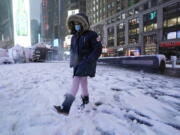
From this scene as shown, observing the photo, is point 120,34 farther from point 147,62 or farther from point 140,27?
point 147,62

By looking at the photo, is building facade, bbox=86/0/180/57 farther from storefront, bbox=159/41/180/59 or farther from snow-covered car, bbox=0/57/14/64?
snow-covered car, bbox=0/57/14/64

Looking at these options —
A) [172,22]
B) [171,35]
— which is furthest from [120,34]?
[171,35]

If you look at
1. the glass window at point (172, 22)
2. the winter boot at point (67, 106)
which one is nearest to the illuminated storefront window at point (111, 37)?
the glass window at point (172, 22)

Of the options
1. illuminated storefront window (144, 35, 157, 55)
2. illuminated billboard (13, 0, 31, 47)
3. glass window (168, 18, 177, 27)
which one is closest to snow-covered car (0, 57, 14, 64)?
illuminated storefront window (144, 35, 157, 55)

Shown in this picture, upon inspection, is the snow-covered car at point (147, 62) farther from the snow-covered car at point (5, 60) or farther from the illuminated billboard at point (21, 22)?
the illuminated billboard at point (21, 22)

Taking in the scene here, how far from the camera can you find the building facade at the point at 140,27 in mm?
35906

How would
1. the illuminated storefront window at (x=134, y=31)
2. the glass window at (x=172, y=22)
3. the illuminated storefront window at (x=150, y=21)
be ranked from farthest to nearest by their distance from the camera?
the illuminated storefront window at (x=134, y=31) < the illuminated storefront window at (x=150, y=21) < the glass window at (x=172, y=22)

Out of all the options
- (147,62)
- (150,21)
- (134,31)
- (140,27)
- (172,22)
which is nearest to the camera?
(147,62)

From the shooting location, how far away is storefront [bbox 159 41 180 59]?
111 ft

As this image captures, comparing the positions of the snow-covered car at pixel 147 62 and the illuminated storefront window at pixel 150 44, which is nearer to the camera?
the snow-covered car at pixel 147 62

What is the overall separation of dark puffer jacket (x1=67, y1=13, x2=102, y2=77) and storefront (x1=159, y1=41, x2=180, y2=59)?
3595 centimetres

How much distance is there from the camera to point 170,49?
35500mm

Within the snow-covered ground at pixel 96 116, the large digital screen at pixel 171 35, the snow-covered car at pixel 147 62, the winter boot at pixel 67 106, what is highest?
the large digital screen at pixel 171 35

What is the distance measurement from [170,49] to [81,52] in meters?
37.6
